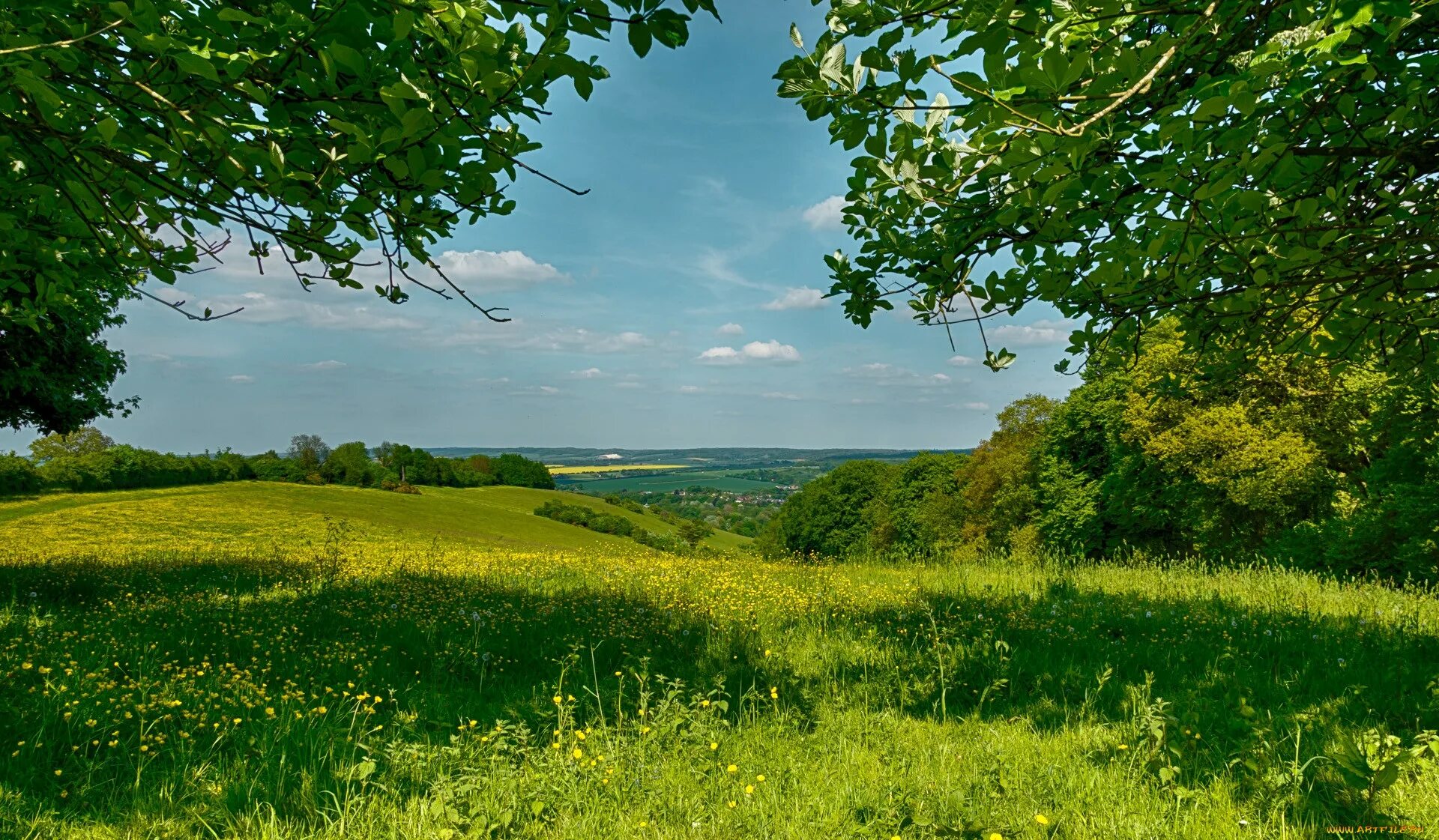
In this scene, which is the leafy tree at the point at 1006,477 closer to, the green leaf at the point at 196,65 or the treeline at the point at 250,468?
the green leaf at the point at 196,65

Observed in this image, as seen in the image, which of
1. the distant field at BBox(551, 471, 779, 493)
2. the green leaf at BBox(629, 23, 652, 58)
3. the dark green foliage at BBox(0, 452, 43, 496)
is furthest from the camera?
the distant field at BBox(551, 471, 779, 493)

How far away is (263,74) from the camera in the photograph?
3.09 m

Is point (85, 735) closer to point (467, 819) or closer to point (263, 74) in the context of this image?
point (467, 819)

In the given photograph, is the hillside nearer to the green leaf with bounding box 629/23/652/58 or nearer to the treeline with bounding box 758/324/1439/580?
the green leaf with bounding box 629/23/652/58

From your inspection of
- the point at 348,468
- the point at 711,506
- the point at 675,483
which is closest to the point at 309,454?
the point at 348,468

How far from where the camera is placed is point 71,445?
1738 inches

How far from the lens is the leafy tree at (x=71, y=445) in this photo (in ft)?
134

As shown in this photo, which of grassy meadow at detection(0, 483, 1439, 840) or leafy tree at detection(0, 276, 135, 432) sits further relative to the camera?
leafy tree at detection(0, 276, 135, 432)

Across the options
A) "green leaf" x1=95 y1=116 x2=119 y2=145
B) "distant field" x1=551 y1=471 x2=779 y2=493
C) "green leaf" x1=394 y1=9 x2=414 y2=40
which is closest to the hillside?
"green leaf" x1=95 y1=116 x2=119 y2=145

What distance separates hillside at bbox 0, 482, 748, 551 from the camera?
20406mm

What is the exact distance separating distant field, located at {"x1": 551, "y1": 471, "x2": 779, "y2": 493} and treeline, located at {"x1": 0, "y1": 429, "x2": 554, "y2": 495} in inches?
2100

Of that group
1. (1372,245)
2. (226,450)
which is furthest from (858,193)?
(226,450)

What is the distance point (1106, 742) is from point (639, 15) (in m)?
5.06

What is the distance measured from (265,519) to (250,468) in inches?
1073
